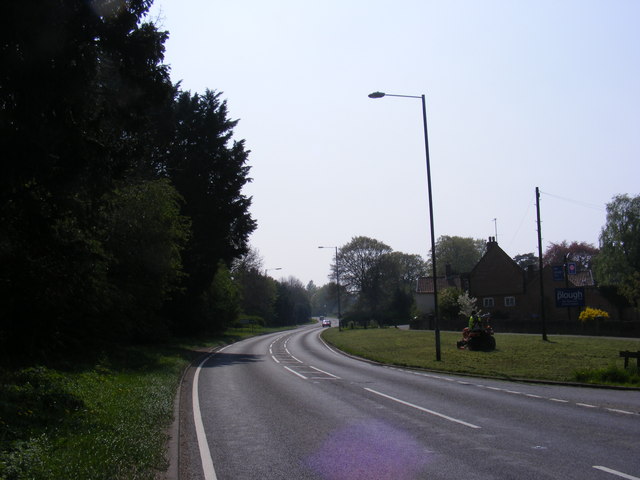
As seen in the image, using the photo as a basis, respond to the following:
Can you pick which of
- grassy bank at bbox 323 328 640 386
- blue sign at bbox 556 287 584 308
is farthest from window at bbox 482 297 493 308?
grassy bank at bbox 323 328 640 386

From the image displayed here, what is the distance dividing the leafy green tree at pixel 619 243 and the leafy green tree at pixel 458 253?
5133cm

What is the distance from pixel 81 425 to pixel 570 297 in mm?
40472

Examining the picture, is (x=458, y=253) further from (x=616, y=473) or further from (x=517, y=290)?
(x=616, y=473)

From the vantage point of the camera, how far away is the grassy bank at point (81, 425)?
6.64 m

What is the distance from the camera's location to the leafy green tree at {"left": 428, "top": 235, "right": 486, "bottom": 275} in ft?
395

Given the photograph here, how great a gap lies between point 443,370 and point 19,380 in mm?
15347

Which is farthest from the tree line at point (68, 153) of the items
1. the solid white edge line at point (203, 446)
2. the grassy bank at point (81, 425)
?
the solid white edge line at point (203, 446)

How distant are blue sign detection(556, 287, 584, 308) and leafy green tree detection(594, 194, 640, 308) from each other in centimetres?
2456

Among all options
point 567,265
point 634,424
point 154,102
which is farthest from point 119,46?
point 567,265

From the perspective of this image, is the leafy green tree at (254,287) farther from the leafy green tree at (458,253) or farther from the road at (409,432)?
the road at (409,432)

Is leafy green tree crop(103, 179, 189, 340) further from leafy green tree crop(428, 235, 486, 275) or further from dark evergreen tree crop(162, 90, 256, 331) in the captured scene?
leafy green tree crop(428, 235, 486, 275)

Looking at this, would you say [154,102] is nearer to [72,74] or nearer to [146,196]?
[72,74]

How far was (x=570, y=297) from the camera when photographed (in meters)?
43.2

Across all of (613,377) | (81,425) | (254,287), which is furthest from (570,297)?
(254,287)
